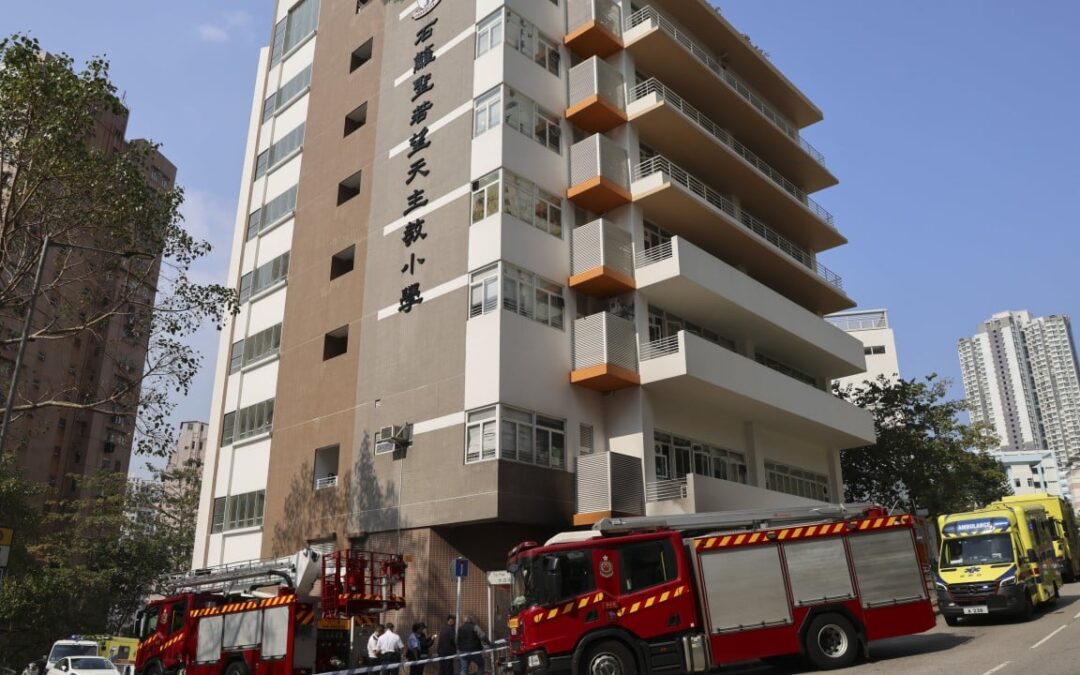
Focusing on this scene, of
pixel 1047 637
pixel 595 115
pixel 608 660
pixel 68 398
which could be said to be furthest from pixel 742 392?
pixel 68 398

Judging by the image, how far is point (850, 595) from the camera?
583 inches

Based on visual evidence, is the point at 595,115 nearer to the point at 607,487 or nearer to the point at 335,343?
the point at 335,343

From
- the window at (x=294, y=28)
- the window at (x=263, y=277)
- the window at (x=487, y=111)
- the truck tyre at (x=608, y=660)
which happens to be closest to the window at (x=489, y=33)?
the window at (x=487, y=111)

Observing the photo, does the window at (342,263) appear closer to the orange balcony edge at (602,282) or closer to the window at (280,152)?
the window at (280,152)

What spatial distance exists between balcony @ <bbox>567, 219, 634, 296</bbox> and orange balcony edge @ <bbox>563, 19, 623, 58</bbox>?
6.99 metres

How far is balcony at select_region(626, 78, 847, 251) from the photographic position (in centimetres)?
2834

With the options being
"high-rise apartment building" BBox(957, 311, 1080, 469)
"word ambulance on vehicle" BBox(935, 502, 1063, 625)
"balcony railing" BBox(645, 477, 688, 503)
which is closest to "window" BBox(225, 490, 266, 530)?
"balcony railing" BBox(645, 477, 688, 503)

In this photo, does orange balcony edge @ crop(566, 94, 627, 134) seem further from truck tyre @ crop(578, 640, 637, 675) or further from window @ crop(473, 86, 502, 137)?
truck tyre @ crop(578, 640, 637, 675)

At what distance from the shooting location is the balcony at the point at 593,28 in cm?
2836

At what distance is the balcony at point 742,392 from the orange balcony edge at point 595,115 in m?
7.87

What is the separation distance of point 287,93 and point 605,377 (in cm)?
2223

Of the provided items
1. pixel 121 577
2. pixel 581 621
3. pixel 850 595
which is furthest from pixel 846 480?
pixel 121 577

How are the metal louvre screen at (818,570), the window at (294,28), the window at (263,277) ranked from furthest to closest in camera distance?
the window at (294,28), the window at (263,277), the metal louvre screen at (818,570)

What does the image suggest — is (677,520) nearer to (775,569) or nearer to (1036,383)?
(775,569)
